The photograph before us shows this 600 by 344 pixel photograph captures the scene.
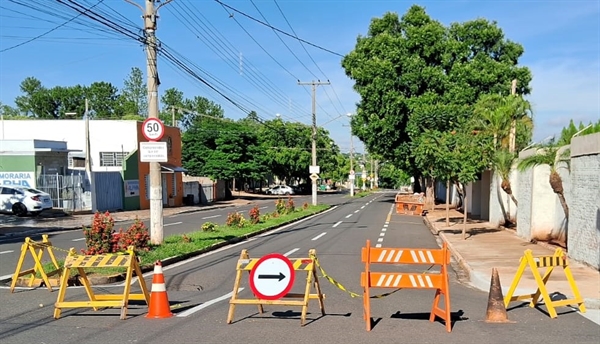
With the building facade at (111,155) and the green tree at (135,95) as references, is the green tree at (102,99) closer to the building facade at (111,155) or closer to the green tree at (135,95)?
the green tree at (135,95)

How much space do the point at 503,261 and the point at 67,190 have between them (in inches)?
1081

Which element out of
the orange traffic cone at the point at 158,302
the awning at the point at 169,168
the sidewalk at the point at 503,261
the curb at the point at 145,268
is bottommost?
the sidewalk at the point at 503,261

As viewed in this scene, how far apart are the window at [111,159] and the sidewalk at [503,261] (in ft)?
86.5

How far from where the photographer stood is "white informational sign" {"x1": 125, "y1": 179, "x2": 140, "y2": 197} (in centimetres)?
3900

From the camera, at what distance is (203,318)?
309 inches

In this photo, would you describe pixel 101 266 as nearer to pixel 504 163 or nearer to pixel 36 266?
pixel 36 266

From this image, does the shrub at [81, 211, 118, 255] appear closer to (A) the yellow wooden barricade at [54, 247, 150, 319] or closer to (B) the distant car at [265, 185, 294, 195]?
(A) the yellow wooden barricade at [54, 247, 150, 319]

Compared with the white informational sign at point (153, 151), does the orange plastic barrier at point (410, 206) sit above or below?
below

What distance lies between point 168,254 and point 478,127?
13.9m

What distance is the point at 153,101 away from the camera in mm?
15516

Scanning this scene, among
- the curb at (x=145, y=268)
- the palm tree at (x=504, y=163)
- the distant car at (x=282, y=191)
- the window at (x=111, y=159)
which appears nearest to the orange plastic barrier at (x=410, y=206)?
the palm tree at (x=504, y=163)

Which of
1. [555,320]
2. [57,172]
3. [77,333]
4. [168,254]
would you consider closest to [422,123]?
[57,172]

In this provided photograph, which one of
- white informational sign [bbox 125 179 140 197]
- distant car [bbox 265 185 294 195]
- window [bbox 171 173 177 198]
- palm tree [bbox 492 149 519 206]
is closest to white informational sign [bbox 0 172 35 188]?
white informational sign [bbox 125 179 140 197]

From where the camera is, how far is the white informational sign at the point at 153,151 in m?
14.5
